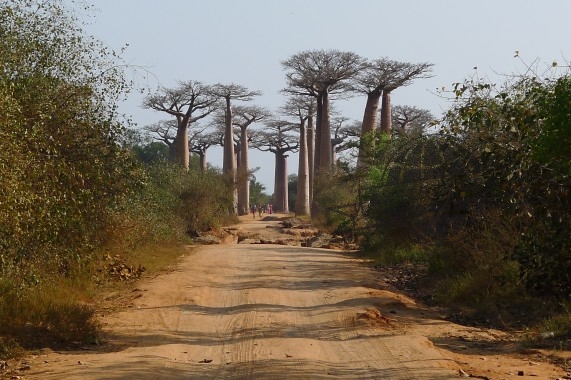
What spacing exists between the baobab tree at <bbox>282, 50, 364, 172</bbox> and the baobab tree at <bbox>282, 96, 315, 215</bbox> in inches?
326

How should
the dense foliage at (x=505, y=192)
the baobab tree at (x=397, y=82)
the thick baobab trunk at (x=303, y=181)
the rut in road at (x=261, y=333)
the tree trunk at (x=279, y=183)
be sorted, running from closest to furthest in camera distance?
the rut in road at (x=261, y=333)
the dense foliage at (x=505, y=192)
the baobab tree at (x=397, y=82)
the thick baobab trunk at (x=303, y=181)
the tree trunk at (x=279, y=183)

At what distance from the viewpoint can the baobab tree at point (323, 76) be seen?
112 feet

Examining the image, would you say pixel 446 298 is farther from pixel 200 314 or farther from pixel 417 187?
pixel 417 187

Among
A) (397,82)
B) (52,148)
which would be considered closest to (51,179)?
(52,148)

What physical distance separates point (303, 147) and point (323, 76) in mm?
12511

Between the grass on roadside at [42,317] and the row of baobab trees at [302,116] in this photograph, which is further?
the row of baobab trees at [302,116]

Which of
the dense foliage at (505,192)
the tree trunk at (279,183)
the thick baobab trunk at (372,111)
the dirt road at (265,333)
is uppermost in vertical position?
the thick baobab trunk at (372,111)

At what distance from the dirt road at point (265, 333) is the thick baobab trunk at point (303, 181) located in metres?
31.4

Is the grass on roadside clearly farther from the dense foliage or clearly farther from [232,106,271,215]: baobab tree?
[232,106,271,215]: baobab tree

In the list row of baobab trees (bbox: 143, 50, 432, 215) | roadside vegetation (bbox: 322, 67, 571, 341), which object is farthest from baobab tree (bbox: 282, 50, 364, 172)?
roadside vegetation (bbox: 322, 67, 571, 341)

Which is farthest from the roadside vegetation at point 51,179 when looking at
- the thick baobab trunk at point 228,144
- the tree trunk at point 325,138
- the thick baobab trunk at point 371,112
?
the thick baobab trunk at point 228,144

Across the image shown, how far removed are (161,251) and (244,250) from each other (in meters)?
2.51

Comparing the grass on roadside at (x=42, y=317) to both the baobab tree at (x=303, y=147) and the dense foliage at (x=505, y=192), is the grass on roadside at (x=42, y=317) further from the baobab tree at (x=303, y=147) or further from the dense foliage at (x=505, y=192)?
the baobab tree at (x=303, y=147)

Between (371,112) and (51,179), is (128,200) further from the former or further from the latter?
(371,112)
